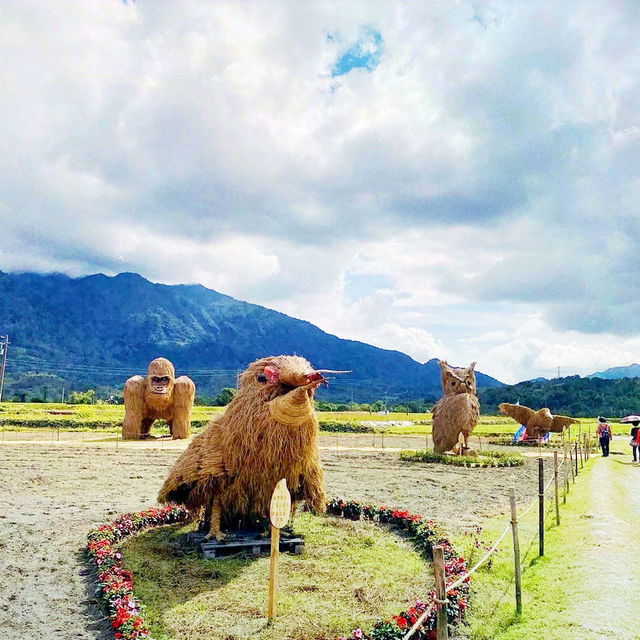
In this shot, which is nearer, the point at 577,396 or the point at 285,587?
the point at 285,587

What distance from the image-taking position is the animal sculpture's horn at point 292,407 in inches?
260

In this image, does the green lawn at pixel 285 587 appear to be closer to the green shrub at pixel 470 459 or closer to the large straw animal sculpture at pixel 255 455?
the large straw animal sculpture at pixel 255 455

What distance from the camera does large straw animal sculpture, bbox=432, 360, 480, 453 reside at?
1764cm

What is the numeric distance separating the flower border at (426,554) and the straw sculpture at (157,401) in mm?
15063

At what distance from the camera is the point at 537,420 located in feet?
87.2

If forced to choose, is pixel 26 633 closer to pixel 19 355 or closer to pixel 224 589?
pixel 224 589

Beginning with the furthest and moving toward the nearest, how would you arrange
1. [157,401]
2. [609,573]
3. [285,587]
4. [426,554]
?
[157,401] → [426,554] → [609,573] → [285,587]

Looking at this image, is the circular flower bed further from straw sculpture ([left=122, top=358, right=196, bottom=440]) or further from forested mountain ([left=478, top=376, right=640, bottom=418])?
forested mountain ([left=478, top=376, right=640, bottom=418])

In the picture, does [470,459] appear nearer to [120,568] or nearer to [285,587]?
[285,587]

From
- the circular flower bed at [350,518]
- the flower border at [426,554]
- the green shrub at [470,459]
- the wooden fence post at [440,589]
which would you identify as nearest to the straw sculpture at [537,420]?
the green shrub at [470,459]

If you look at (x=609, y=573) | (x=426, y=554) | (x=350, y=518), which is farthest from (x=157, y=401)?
(x=609, y=573)

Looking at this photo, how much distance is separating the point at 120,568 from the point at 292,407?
9.33 ft

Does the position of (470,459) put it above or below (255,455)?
below

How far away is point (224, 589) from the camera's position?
21.0ft
